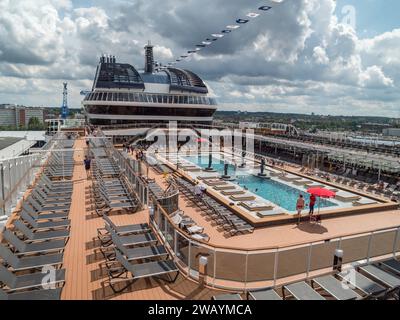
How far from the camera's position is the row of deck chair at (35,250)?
4.45m

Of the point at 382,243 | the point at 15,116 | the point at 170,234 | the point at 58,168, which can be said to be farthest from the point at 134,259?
the point at 15,116

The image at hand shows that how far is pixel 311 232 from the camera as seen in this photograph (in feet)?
35.2

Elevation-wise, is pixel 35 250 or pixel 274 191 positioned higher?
pixel 35 250

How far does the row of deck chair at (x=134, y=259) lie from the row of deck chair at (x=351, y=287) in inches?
55.8

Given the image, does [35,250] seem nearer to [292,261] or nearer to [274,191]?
[292,261]

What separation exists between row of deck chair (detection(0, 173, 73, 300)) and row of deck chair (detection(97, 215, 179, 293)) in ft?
2.78

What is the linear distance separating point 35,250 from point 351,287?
5.74 meters

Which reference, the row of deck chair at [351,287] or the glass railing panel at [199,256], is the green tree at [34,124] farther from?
the row of deck chair at [351,287]

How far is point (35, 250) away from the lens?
5.63 meters

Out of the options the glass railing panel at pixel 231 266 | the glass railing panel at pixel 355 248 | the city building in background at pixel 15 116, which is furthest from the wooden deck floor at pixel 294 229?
the city building in background at pixel 15 116

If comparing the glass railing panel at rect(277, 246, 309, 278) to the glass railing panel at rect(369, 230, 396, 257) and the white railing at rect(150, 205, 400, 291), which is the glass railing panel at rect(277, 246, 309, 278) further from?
the glass railing panel at rect(369, 230, 396, 257)

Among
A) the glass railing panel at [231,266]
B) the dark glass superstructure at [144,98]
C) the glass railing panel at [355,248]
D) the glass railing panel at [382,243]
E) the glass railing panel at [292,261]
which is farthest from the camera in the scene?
the dark glass superstructure at [144,98]

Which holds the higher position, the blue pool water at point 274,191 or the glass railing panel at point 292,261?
the glass railing panel at point 292,261
